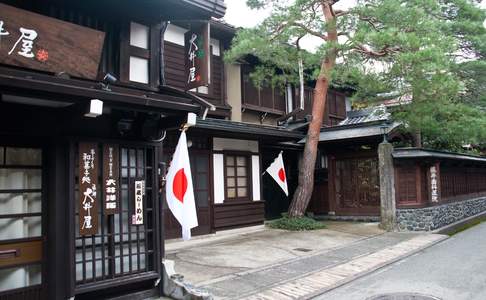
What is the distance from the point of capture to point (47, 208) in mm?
5941

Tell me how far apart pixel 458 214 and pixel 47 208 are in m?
17.3

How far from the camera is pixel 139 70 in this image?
7.33 meters

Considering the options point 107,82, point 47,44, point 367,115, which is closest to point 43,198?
point 107,82

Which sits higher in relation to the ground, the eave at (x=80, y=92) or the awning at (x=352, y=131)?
the awning at (x=352, y=131)

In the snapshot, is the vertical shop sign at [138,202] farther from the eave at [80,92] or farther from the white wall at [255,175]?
the white wall at [255,175]

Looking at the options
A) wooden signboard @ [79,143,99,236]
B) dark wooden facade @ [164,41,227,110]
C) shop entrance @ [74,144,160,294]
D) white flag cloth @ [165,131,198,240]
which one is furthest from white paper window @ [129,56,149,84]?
dark wooden facade @ [164,41,227,110]

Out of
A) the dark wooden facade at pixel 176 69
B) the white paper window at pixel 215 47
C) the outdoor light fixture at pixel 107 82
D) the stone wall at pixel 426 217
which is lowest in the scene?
the stone wall at pixel 426 217

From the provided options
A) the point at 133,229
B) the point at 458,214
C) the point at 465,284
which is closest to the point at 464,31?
the point at 458,214

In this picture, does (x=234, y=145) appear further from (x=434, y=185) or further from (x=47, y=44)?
(x=47, y=44)

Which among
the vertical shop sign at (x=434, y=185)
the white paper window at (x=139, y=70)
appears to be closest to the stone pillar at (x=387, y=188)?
the vertical shop sign at (x=434, y=185)

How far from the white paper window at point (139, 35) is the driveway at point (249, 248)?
4.43 meters

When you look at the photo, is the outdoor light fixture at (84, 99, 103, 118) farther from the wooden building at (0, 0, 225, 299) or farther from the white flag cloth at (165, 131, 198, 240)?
the white flag cloth at (165, 131, 198, 240)

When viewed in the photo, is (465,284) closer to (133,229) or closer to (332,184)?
(133,229)

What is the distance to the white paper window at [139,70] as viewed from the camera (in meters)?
7.23
